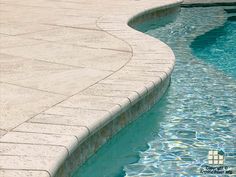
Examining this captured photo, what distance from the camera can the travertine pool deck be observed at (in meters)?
A: 3.90

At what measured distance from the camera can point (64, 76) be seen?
5.81 meters

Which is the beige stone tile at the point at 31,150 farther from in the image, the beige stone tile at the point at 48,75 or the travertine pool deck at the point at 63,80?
the beige stone tile at the point at 48,75

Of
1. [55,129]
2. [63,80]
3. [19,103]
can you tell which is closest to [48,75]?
[63,80]

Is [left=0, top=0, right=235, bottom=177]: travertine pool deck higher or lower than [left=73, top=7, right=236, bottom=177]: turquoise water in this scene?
higher

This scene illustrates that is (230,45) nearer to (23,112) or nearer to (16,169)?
(23,112)

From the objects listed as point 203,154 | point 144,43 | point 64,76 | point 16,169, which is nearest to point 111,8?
point 144,43

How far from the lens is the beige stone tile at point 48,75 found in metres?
5.42

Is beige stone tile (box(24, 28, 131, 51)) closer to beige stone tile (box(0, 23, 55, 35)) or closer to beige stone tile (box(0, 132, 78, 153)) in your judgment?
beige stone tile (box(0, 23, 55, 35))

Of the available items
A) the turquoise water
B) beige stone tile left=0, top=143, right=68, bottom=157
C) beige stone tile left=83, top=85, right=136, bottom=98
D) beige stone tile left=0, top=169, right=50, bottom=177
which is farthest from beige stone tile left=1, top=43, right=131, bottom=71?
beige stone tile left=0, top=169, right=50, bottom=177

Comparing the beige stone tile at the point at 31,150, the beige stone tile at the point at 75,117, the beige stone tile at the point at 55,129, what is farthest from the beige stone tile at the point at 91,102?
the beige stone tile at the point at 31,150

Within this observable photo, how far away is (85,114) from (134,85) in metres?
1.01

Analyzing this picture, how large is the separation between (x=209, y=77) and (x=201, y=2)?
7006 millimetres

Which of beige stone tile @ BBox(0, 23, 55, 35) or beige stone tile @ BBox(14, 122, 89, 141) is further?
beige stone tile @ BBox(0, 23, 55, 35)

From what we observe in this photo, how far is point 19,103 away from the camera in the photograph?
15.9ft
